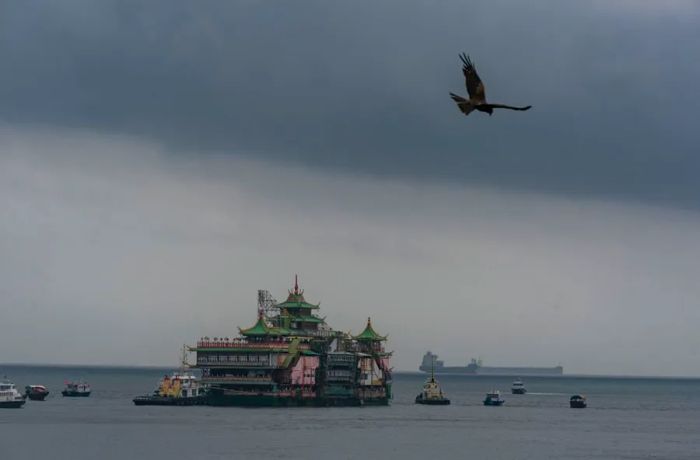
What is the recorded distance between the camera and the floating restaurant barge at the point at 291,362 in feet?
586

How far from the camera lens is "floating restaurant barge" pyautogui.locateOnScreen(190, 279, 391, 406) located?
586 ft

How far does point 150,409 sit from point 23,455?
72706mm

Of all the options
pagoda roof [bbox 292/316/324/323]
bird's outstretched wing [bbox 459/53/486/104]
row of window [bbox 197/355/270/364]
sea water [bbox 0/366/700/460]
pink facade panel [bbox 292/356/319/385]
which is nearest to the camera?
bird's outstretched wing [bbox 459/53/486/104]

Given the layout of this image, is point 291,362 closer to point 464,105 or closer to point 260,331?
point 260,331

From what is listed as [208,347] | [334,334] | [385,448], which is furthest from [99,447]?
[334,334]

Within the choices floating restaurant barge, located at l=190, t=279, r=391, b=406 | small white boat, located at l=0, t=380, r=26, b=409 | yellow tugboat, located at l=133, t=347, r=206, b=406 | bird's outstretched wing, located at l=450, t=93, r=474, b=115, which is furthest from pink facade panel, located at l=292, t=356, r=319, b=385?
bird's outstretched wing, located at l=450, t=93, r=474, b=115

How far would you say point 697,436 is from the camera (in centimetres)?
16412

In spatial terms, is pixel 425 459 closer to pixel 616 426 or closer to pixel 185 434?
pixel 185 434

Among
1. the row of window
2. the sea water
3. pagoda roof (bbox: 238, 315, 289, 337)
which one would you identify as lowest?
the sea water

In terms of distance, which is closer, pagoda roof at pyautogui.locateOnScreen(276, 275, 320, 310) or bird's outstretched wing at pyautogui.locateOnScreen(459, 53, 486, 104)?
Result: bird's outstretched wing at pyautogui.locateOnScreen(459, 53, 486, 104)

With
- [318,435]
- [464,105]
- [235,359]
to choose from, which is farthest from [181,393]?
[464,105]

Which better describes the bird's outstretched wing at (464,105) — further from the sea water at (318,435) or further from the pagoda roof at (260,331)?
the pagoda roof at (260,331)

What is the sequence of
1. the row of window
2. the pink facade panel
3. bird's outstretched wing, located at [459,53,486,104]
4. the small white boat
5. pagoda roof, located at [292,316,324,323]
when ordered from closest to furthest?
bird's outstretched wing, located at [459,53,486,104] < the row of window < the pink facade panel < the small white boat < pagoda roof, located at [292,316,324,323]

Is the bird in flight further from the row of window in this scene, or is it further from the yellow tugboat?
the yellow tugboat
